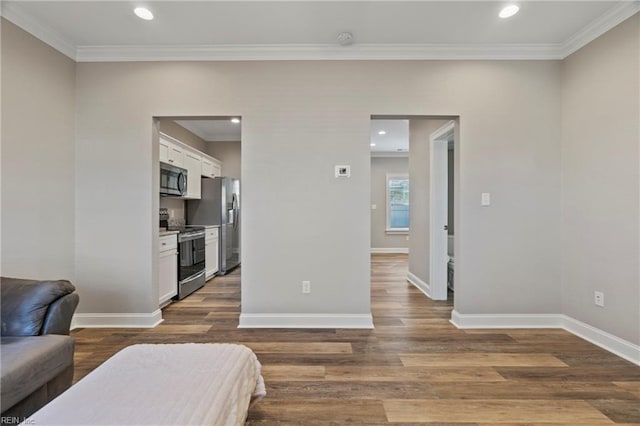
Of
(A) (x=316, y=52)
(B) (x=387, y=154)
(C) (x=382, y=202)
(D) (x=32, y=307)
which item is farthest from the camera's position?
(C) (x=382, y=202)

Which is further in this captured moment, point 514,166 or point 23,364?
point 514,166

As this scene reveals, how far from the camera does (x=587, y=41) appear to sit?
107 inches

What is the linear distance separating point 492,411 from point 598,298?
174 centimetres

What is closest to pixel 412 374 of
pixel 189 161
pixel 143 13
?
pixel 143 13

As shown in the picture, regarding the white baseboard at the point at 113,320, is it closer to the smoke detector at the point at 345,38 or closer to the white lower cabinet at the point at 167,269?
the white lower cabinet at the point at 167,269

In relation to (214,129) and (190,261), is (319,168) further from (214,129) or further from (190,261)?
(214,129)

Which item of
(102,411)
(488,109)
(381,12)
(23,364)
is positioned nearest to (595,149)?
(488,109)

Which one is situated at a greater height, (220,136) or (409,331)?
(220,136)

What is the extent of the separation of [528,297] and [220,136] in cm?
595

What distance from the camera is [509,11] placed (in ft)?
7.98

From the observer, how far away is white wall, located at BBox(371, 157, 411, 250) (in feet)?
28.3

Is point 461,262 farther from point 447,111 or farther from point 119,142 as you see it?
point 119,142

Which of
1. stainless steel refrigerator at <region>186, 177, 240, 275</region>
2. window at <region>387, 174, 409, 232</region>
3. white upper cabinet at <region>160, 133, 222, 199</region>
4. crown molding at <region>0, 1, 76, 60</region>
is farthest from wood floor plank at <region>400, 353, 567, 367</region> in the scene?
window at <region>387, 174, 409, 232</region>

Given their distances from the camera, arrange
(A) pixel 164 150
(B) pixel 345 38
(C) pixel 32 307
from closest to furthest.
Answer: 1. (C) pixel 32 307
2. (B) pixel 345 38
3. (A) pixel 164 150
